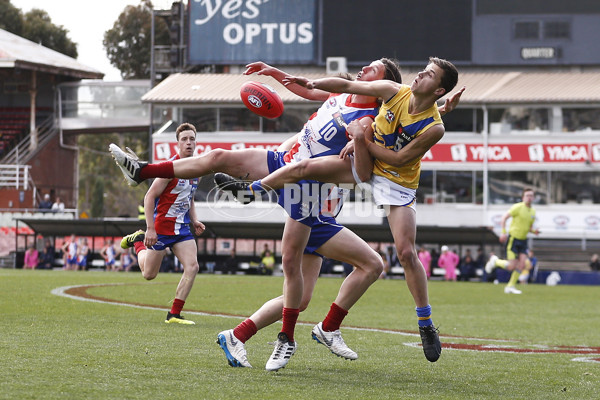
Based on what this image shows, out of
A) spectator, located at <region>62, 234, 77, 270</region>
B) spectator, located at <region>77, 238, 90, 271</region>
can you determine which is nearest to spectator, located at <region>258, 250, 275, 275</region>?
spectator, located at <region>77, 238, 90, 271</region>

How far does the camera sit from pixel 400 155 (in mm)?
6988

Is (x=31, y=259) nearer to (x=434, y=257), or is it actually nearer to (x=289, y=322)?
(x=434, y=257)

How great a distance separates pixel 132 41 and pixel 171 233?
A: 48141 millimetres

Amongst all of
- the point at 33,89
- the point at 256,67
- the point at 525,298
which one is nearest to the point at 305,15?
the point at 33,89

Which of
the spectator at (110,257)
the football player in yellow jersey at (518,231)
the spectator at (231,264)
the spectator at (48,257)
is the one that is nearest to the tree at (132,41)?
the spectator at (48,257)

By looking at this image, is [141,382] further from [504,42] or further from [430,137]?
[504,42]

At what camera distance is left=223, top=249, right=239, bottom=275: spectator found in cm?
3237

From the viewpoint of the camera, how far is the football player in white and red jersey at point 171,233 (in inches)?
427

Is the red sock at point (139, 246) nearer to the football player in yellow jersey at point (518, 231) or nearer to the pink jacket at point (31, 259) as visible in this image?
the football player in yellow jersey at point (518, 231)

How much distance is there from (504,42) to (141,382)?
33.5 meters

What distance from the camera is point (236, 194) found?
6.91 m

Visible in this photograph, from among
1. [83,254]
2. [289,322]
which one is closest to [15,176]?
[83,254]

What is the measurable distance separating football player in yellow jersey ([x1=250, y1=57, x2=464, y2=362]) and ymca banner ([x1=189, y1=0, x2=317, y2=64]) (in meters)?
33.3

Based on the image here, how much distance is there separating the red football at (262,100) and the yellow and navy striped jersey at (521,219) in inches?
533
